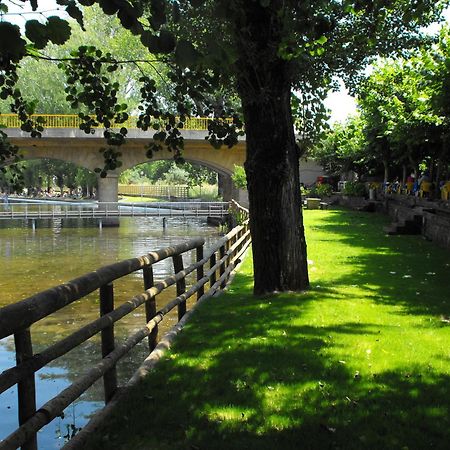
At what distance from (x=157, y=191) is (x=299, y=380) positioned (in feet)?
217

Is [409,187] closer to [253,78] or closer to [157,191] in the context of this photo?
[253,78]

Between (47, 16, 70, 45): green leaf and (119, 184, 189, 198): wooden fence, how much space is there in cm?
6209

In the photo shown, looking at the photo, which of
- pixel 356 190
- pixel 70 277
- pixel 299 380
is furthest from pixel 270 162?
pixel 356 190

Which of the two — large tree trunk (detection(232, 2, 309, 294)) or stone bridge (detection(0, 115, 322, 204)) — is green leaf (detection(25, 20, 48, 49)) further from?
stone bridge (detection(0, 115, 322, 204))

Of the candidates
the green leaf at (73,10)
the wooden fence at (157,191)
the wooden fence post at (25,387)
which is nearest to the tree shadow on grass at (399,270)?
the wooden fence post at (25,387)

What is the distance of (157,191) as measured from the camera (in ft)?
229

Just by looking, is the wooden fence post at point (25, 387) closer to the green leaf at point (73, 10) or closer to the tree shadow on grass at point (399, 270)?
the green leaf at point (73, 10)

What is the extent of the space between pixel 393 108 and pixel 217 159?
1744 cm

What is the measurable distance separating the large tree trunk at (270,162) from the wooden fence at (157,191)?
57076 mm

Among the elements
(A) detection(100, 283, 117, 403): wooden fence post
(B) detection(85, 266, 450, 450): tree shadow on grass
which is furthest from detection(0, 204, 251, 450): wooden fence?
(B) detection(85, 266, 450, 450): tree shadow on grass

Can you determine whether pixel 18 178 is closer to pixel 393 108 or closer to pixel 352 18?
pixel 352 18

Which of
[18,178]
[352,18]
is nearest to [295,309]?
[18,178]

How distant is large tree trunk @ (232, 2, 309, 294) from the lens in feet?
23.8

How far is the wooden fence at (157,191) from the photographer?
6775cm
